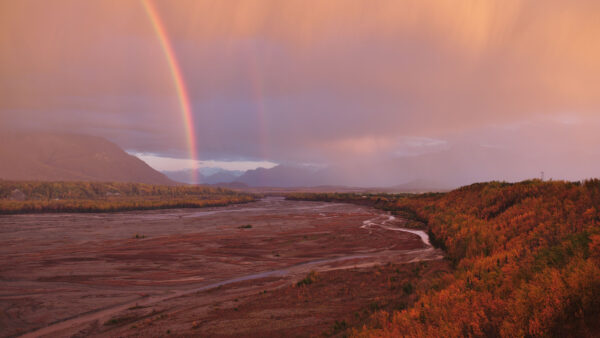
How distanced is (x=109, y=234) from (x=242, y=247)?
50.7 feet

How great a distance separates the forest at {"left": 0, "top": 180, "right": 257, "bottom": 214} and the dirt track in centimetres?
3088

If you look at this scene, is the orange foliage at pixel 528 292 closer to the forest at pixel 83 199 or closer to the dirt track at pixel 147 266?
the dirt track at pixel 147 266

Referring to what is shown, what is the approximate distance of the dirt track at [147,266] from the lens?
37.5 ft

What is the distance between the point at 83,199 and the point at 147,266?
2926 inches

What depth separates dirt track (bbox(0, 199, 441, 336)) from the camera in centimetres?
1144

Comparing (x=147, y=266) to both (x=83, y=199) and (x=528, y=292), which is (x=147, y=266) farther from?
(x=83, y=199)

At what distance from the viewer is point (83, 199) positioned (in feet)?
254

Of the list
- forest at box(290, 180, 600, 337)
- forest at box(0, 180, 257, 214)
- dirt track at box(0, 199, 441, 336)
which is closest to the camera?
forest at box(290, 180, 600, 337)

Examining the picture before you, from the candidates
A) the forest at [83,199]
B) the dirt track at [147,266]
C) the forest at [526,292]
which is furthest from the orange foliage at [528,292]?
the forest at [83,199]

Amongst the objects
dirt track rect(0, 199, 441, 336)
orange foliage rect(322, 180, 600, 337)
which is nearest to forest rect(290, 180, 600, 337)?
orange foliage rect(322, 180, 600, 337)

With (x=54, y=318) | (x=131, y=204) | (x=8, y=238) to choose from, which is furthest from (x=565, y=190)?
(x=131, y=204)

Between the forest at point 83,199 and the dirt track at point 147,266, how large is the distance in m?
30.9

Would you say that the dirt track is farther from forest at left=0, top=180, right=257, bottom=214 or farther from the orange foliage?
forest at left=0, top=180, right=257, bottom=214

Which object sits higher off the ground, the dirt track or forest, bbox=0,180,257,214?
forest, bbox=0,180,257,214
